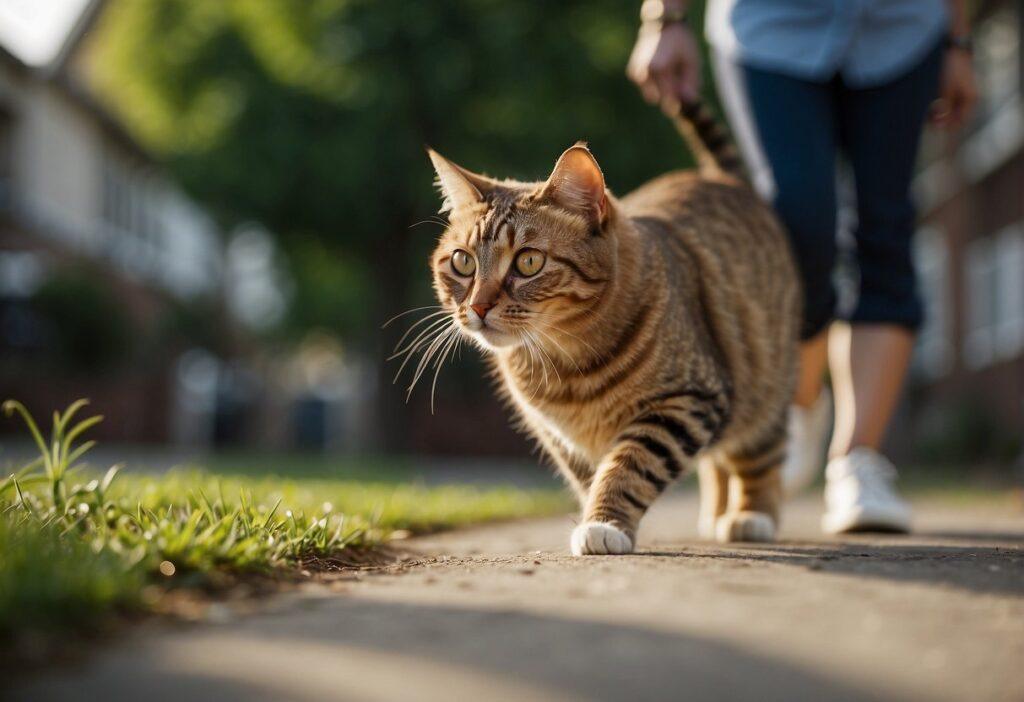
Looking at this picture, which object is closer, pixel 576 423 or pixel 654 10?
pixel 576 423

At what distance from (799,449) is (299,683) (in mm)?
2958

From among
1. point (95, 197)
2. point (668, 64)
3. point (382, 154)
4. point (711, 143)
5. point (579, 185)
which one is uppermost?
point (95, 197)

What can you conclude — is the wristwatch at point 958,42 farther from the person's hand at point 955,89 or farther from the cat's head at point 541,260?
the cat's head at point 541,260

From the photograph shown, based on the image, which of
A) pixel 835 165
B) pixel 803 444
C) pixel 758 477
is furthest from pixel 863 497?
pixel 835 165

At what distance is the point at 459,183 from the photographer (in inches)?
115

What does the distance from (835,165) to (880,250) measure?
366 mm

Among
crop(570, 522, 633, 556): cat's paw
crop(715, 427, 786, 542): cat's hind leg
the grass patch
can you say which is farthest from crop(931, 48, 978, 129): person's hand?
the grass patch

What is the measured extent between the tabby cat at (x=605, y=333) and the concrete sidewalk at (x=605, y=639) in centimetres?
55

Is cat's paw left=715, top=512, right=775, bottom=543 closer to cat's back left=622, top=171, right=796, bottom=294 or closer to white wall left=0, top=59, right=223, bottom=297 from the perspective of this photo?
cat's back left=622, top=171, right=796, bottom=294

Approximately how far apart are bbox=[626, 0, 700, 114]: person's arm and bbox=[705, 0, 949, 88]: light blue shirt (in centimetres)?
23

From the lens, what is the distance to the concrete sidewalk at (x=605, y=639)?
47.9 inches

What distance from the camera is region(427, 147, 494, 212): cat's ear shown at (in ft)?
9.46

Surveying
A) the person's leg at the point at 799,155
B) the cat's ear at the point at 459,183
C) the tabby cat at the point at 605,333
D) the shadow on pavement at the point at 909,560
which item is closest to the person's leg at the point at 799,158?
the person's leg at the point at 799,155

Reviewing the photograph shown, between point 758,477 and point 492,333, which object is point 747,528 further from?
point 492,333
